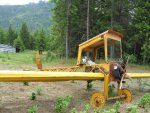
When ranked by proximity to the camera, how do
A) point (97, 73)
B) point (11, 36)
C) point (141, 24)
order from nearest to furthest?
point (97, 73) < point (141, 24) < point (11, 36)

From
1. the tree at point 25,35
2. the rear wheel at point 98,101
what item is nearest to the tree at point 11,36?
the tree at point 25,35

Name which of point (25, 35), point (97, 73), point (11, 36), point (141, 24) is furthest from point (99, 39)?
point (11, 36)

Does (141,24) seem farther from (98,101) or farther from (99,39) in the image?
(98,101)

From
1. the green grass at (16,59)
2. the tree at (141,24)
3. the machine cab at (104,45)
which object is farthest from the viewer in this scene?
the tree at (141,24)

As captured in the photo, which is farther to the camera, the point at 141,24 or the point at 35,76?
the point at 141,24

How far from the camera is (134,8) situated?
128ft

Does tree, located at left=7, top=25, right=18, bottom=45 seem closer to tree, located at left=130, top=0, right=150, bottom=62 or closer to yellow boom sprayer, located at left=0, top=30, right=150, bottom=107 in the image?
tree, located at left=130, top=0, right=150, bottom=62

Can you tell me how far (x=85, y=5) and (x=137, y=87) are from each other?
23821 millimetres

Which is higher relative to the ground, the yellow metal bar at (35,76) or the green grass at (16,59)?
the green grass at (16,59)

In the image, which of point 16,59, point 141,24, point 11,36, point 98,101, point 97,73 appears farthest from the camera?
point 11,36

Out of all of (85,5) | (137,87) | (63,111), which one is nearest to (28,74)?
(63,111)

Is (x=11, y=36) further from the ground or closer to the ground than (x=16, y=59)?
further from the ground

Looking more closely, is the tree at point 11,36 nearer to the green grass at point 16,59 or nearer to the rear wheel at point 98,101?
A: the green grass at point 16,59

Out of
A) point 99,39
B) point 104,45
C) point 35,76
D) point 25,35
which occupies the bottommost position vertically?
point 35,76
